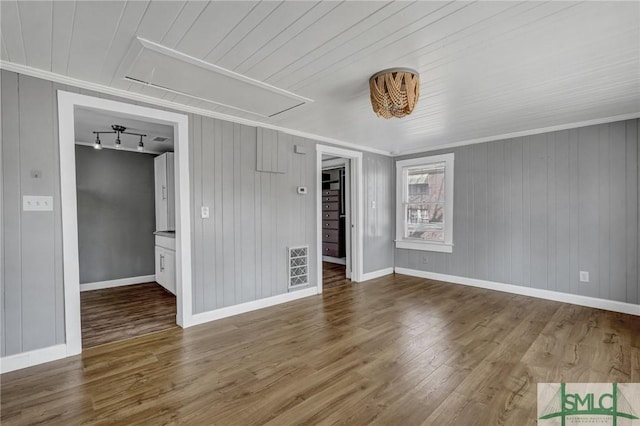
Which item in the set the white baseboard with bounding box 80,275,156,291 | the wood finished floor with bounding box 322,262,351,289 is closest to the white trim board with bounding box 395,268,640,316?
the wood finished floor with bounding box 322,262,351,289

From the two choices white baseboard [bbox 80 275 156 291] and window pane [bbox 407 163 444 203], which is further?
window pane [bbox 407 163 444 203]

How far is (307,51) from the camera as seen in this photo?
209cm

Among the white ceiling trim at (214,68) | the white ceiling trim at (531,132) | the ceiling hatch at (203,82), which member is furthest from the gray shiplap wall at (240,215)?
the white ceiling trim at (531,132)

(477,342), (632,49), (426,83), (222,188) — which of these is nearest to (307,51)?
(426,83)

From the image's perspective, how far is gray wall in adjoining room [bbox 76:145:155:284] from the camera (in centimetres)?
473

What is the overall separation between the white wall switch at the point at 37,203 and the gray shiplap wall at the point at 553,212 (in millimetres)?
5184

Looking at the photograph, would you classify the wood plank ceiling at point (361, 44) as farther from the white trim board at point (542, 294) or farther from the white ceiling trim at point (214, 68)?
the white trim board at point (542, 294)

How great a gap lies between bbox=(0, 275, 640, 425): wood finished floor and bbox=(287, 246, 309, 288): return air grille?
0.65 metres

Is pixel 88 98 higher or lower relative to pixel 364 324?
higher

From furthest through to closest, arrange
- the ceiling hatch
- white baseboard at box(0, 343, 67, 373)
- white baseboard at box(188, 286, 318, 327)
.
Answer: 1. white baseboard at box(188, 286, 318, 327)
2. white baseboard at box(0, 343, 67, 373)
3. the ceiling hatch

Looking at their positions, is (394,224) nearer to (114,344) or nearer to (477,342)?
(477,342)

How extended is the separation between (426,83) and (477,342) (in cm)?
242

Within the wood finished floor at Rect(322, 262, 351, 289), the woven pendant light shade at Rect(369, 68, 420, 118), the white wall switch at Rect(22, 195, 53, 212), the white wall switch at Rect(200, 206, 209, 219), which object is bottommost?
the wood finished floor at Rect(322, 262, 351, 289)

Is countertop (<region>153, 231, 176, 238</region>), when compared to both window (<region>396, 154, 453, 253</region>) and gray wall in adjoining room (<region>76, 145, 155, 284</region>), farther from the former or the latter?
window (<region>396, 154, 453, 253</region>)
